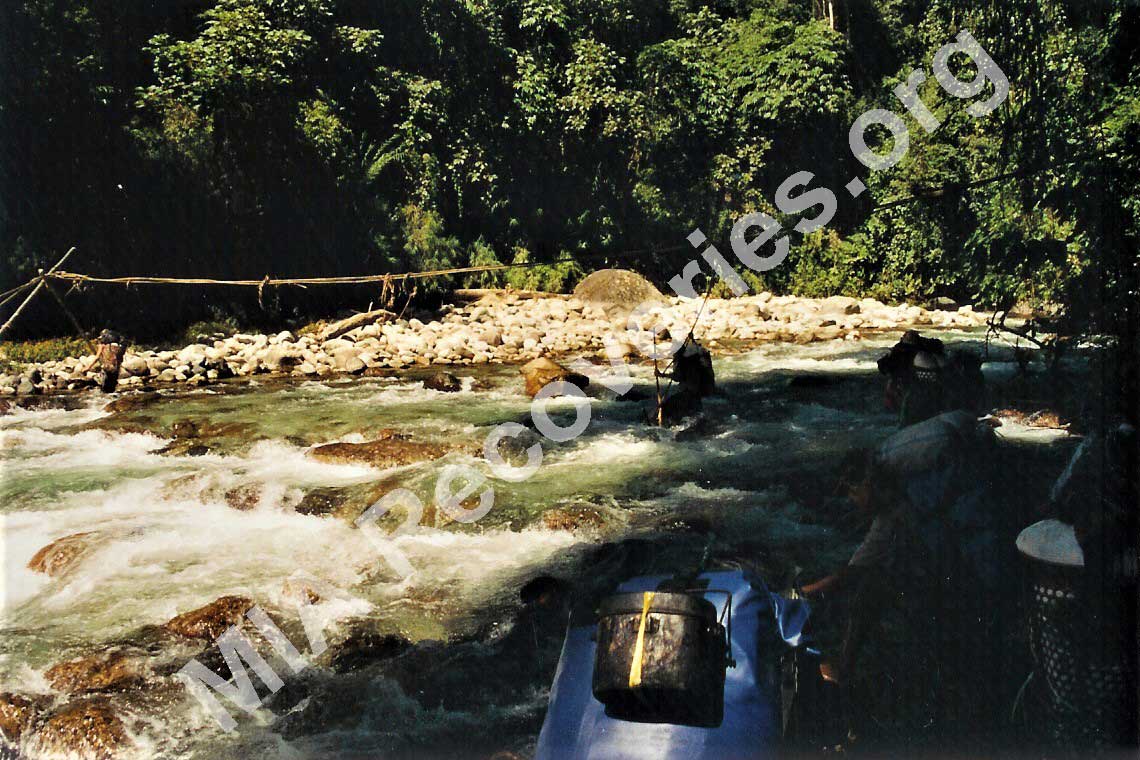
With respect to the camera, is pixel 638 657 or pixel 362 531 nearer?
pixel 638 657

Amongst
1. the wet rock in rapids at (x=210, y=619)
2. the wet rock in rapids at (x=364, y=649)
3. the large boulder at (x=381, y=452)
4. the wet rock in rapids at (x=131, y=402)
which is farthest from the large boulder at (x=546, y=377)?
the wet rock in rapids at (x=364, y=649)

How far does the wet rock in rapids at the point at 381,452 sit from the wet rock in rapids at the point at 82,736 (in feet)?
13.1

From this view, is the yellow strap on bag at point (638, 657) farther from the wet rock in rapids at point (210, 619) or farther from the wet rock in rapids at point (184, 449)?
the wet rock in rapids at point (184, 449)

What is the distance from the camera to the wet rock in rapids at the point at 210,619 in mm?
5219

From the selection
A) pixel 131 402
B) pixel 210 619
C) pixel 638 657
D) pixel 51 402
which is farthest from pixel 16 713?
pixel 51 402

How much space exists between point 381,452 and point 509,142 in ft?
41.7

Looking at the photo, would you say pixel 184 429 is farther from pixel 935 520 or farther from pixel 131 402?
pixel 935 520

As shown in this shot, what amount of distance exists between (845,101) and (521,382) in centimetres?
1195

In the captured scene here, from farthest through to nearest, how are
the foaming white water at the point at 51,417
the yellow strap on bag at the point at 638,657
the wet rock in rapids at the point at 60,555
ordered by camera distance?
the foaming white water at the point at 51,417 < the wet rock in rapids at the point at 60,555 < the yellow strap on bag at the point at 638,657

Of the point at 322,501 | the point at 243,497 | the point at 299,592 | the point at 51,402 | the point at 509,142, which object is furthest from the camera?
the point at 509,142

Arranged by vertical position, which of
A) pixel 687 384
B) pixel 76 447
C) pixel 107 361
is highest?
pixel 107 361

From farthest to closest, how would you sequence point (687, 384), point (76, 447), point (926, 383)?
point (687, 384), point (76, 447), point (926, 383)

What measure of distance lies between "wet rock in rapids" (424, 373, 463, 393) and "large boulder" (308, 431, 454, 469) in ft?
9.70

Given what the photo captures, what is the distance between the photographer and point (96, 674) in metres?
4.80
